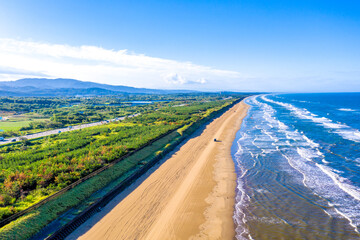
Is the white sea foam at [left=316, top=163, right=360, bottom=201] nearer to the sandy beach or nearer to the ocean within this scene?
the ocean

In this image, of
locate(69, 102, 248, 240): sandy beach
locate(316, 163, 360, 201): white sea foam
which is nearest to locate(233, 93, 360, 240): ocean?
locate(316, 163, 360, 201): white sea foam

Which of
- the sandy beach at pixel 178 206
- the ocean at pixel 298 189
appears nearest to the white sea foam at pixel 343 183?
the ocean at pixel 298 189

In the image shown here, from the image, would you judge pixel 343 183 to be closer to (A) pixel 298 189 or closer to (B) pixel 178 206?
(A) pixel 298 189

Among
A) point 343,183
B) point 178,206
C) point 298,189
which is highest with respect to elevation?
point 343,183

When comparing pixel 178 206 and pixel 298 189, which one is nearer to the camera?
pixel 178 206

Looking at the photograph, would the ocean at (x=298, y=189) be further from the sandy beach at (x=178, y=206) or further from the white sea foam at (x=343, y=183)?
the sandy beach at (x=178, y=206)

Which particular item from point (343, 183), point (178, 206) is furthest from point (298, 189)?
point (178, 206)

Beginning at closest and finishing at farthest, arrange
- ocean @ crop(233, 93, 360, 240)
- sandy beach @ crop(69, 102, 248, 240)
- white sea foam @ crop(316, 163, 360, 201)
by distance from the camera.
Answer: sandy beach @ crop(69, 102, 248, 240) → ocean @ crop(233, 93, 360, 240) → white sea foam @ crop(316, 163, 360, 201)

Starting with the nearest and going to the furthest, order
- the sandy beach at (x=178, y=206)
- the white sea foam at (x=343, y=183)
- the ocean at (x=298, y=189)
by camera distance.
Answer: the sandy beach at (x=178, y=206) → the ocean at (x=298, y=189) → the white sea foam at (x=343, y=183)
